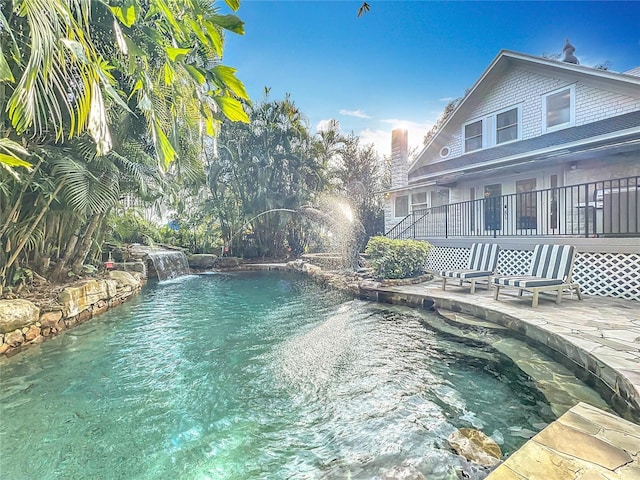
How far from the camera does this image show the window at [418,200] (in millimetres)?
13789

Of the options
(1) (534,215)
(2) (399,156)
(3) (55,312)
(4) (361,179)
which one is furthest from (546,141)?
(3) (55,312)

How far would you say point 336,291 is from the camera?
9648mm

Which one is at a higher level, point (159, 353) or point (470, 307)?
point (470, 307)

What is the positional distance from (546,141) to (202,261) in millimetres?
14707

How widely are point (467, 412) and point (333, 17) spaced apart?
7.97 metres

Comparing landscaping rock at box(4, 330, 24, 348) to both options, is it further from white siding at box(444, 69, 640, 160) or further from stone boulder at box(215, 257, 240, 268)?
white siding at box(444, 69, 640, 160)

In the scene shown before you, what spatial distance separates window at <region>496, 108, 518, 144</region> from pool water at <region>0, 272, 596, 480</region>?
9.30 metres

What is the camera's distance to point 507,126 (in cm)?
1135

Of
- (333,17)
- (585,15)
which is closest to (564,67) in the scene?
(585,15)

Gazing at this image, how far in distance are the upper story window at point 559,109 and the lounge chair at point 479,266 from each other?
550cm

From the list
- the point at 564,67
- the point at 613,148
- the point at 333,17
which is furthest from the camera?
the point at 564,67

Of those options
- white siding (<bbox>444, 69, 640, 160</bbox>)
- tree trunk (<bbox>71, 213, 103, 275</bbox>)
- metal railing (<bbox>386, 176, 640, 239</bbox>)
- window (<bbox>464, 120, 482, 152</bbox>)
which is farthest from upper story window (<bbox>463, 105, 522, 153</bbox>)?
tree trunk (<bbox>71, 213, 103, 275</bbox>)

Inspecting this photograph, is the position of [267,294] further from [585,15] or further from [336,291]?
[585,15]

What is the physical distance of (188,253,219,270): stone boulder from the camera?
14.9m
